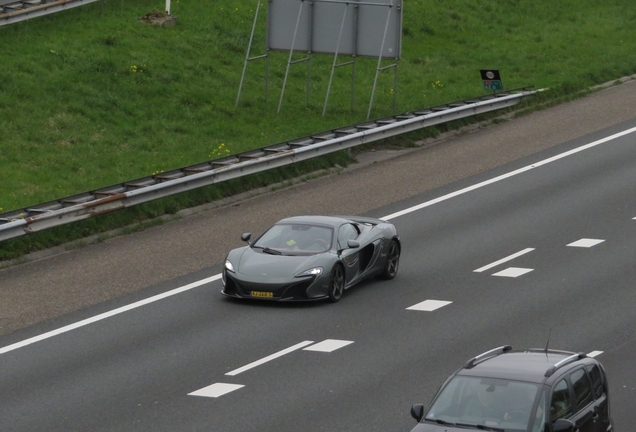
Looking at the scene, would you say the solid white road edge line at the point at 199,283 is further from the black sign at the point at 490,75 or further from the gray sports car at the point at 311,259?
the black sign at the point at 490,75

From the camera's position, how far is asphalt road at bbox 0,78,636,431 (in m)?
14.5

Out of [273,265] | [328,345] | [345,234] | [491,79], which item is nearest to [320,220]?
[345,234]

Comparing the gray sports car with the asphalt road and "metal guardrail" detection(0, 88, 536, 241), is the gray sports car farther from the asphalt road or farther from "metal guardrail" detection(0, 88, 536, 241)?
"metal guardrail" detection(0, 88, 536, 241)

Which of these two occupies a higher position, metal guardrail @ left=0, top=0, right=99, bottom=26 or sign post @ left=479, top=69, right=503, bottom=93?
metal guardrail @ left=0, top=0, right=99, bottom=26

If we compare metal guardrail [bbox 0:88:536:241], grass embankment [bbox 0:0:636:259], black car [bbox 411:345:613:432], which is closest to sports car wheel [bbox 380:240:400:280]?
metal guardrail [bbox 0:88:536:241]

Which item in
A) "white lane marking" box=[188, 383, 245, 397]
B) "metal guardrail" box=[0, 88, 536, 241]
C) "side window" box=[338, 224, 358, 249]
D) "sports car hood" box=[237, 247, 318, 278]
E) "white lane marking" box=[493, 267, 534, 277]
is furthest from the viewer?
"metal guardrail" box=[0, 88, 536, 241]

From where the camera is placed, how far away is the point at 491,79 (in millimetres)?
35406

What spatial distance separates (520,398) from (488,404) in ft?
0.97

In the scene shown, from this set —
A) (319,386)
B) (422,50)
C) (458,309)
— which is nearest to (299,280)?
(458,309)

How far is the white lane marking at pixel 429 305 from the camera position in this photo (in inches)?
740

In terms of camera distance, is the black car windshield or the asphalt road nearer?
the black car windshield

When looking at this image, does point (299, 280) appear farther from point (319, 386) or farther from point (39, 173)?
point (39, 173)

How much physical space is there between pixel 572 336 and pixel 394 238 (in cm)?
441

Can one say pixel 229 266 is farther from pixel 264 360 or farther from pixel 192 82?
pixel 192 82
